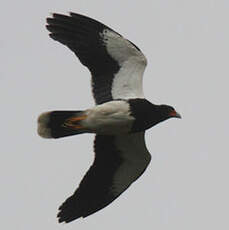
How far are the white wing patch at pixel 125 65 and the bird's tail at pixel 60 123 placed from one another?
31.2 inches

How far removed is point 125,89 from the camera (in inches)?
496

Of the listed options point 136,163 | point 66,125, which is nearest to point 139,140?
point 136,163

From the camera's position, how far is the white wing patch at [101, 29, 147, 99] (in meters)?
12.5

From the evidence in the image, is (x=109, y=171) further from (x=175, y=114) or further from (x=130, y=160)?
(x=175, y=114)

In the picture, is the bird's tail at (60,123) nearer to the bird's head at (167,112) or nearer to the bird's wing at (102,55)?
the bird's wing at (102,55)

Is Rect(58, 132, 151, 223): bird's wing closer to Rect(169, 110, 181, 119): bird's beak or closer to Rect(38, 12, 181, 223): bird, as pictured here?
Rect(38, 12, 181, 223): bird

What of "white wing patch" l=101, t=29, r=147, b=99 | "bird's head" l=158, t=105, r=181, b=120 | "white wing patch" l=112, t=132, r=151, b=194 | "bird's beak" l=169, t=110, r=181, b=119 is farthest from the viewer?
"white wing patch" l=112, t=132, r=151, b=194

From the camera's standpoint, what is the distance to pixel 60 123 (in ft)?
39.9

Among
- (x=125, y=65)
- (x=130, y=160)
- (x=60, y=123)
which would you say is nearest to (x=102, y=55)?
(x=125, y=65)

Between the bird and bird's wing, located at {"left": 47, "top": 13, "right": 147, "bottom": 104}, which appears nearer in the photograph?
the bird

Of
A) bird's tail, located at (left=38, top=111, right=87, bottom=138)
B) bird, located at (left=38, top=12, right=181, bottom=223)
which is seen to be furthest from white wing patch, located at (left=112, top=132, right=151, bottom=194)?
bird's tail, located at (left=38, top=111, right=87, bottom=138)

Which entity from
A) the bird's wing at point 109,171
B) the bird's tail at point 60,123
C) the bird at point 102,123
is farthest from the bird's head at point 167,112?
the bird's tail at point 60,123

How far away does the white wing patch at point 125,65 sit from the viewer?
1248 centimetres

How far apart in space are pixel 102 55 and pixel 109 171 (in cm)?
180
